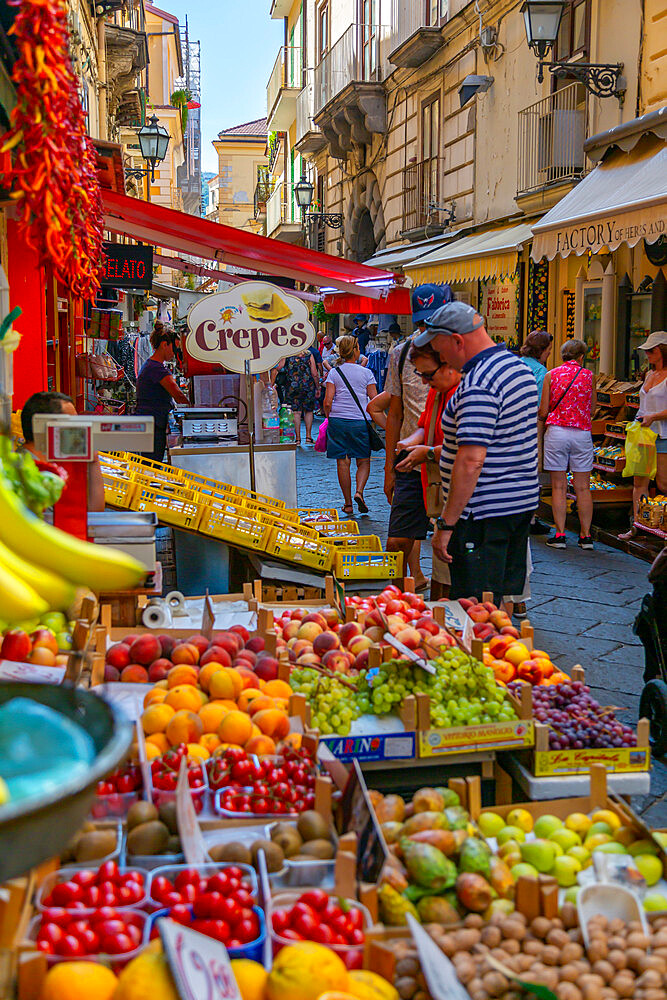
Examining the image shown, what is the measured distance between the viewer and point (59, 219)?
11.2 ft

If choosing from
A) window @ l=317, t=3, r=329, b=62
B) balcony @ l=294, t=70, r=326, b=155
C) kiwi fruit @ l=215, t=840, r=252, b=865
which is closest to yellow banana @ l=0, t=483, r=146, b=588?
kiwi fruit @ l=215, t=840, r=252, b=865

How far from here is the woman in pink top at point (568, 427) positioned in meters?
8.44

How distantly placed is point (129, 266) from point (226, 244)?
314cm

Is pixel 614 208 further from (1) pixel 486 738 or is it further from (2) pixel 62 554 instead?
(2) pixel 62 554

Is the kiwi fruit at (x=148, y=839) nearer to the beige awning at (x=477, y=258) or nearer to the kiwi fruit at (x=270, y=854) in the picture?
the kiwi fruit at (x=270, y=854)

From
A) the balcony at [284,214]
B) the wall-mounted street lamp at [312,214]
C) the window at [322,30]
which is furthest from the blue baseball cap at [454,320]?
the balcony at [284,214]

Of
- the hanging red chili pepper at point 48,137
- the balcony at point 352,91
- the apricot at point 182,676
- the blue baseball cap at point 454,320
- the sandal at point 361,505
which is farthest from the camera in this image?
the balcony at point 352,91

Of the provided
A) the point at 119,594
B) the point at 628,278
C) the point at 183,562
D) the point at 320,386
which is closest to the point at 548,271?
the point at 628,278

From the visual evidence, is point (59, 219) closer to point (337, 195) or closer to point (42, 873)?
point (42, 873)

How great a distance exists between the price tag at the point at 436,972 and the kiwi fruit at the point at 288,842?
510 mm

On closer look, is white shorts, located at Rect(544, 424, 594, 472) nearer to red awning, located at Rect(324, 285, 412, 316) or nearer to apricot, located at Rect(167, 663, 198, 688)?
red awning, located at Rect(324, 285, 412, 316)

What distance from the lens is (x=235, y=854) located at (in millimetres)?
2344

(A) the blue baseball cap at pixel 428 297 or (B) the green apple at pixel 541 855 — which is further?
(A) the blue baseball cap at pixel 428 297

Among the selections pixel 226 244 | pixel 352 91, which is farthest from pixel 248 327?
pixel 352 91
